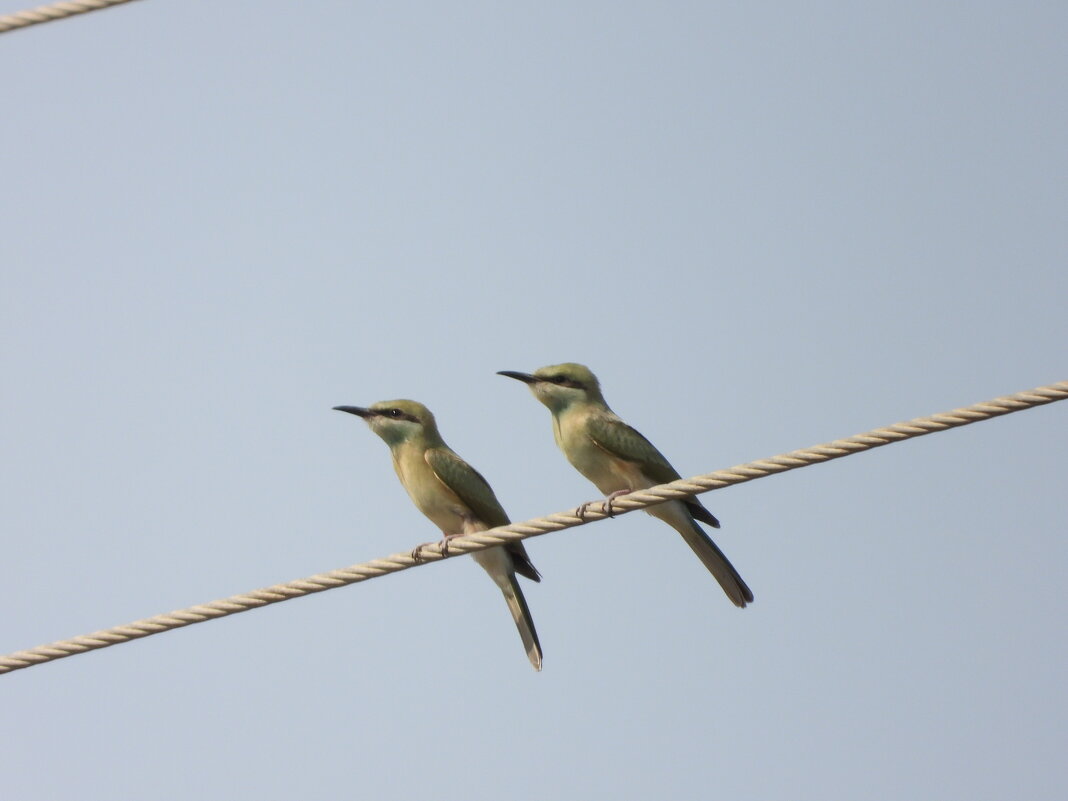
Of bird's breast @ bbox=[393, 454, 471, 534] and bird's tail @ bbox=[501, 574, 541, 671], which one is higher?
bird's breast @ bbox=[393, 454, 471, 534]

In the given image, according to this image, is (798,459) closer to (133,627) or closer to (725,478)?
(725,478)

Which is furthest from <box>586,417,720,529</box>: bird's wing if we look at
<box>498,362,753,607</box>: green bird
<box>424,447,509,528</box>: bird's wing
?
<box>424,447,509,528</box>: bird's wing

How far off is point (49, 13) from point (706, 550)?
4061mm

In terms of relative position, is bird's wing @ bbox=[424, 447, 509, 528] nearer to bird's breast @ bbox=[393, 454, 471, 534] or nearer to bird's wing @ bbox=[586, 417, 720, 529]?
bird's breast @ bbox=[393, 454, 471, 534]

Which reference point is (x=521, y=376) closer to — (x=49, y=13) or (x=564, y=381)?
(x=564, y=381)

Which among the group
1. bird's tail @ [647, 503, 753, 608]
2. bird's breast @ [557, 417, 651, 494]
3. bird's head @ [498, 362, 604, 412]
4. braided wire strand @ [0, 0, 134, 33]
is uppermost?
braided wire strand @ [0, 0, 134, 33]

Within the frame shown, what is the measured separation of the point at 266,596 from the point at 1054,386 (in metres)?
2.64

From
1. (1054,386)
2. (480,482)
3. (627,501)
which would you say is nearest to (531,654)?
(480,482)

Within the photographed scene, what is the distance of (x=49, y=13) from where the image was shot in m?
5.32

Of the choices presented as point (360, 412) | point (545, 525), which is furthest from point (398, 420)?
point (545, 525)

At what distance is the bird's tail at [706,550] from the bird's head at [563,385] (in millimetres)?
786

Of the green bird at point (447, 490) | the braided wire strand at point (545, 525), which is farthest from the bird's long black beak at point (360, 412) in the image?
the braided wire strand at point (545, 525)

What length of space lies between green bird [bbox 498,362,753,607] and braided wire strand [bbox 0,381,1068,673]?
2.04 meters

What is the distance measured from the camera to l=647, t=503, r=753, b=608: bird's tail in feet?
25.0
